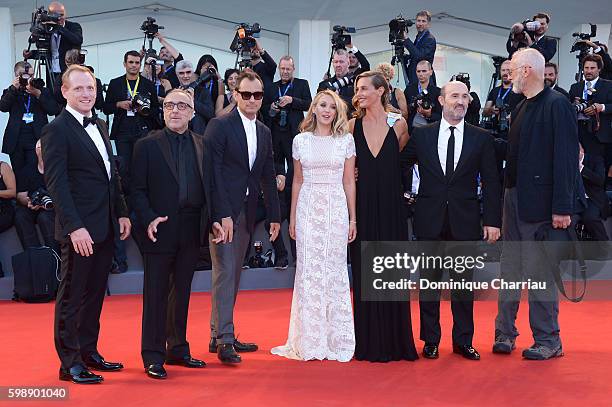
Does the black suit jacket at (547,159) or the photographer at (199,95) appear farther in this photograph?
the photographer at (199,95)

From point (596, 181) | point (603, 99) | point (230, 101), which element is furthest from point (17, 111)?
point (603, 99)

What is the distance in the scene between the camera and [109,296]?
7230 millimetres

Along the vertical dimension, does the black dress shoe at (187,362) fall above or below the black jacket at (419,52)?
below

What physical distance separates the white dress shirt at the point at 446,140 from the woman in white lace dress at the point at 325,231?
509mm

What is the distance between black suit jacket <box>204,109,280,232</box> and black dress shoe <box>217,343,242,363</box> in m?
0.70

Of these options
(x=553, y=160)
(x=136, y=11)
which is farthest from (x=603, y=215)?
(x=136, y=11)

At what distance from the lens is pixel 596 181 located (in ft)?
25.5

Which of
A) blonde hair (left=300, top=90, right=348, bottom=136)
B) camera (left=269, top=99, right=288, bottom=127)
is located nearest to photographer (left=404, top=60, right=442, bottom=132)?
camera (left=269, top=99, right=288, bottom=127)

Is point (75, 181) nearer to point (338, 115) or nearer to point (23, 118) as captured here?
point (338, 115)

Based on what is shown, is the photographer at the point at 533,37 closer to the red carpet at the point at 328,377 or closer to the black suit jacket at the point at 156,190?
the red carpet at the point at 328,377

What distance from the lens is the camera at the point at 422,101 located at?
7.62m

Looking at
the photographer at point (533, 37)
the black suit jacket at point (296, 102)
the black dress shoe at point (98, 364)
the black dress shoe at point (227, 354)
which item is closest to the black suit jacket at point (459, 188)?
the black dress shoe at point (227, 354)

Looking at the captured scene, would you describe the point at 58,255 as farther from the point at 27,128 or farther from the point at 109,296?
the point at 27,128

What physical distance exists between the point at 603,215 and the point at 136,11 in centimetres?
621
